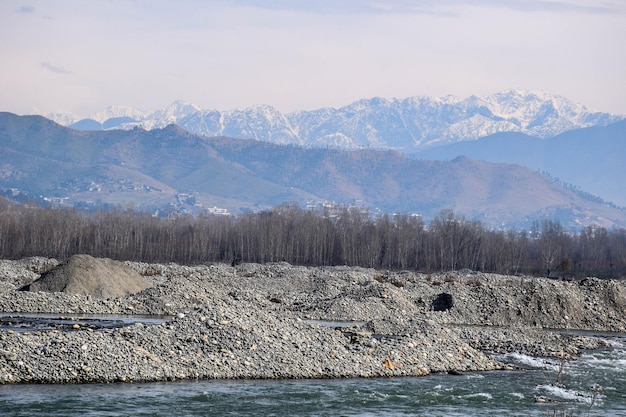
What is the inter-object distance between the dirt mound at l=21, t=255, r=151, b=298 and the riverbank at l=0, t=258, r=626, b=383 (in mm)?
1799

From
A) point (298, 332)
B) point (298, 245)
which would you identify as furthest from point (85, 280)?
point (298, 245)

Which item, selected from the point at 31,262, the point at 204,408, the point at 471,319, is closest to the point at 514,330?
the point at 471,319

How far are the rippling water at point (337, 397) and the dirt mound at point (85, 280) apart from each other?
77.3ft

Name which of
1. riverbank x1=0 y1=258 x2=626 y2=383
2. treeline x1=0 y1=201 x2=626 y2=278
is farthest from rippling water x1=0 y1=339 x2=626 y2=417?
treeline x1=0 y1=201 x2=626 y2=278

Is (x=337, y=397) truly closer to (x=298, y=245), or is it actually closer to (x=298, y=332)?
(x=298, y=332)

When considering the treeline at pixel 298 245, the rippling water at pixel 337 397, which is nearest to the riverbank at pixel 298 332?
the rippling water at pixel 337 397

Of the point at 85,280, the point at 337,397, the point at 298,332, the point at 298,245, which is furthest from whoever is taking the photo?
the point at 298,245

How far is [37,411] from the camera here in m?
22.7

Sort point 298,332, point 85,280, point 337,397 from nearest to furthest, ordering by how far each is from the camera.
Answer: point 337,397
point 298,332
point 85,280

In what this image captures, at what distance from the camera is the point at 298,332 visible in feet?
104

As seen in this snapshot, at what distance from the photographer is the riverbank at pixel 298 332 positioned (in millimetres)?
27406

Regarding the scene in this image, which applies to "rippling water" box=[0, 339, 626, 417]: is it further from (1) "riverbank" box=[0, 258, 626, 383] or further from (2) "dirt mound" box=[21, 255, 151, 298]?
(2) "dirt mound" box=[21, 255, 151, 298]

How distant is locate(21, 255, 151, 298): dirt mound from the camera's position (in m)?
49.2

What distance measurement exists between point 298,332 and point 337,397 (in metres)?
5.46
